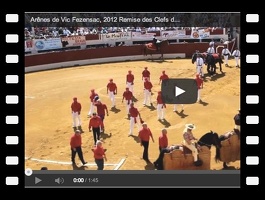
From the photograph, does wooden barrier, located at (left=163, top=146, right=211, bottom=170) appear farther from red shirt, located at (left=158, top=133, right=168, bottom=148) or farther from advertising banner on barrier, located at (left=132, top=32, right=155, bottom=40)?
advertising banner on barrier, located at (left=132, top=32, right=155, bottom=40)

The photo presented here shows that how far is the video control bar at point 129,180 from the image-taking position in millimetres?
10406

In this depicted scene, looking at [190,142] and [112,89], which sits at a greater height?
[112,89]

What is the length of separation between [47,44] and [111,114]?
43.5 ft

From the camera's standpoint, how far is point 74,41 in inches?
1253

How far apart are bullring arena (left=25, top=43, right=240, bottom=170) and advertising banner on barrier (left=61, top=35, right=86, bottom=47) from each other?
269 cm

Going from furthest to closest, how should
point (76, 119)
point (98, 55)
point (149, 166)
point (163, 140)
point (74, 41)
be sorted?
point (98, 55), point (74, 41), point (76, 119), point (149, 166), point (163, 140)

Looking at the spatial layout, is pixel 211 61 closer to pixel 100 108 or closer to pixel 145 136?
pixel 100 108

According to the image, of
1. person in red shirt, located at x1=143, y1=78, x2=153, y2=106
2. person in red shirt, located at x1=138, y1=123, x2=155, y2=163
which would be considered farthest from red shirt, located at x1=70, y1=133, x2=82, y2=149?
person in red shirt, located at x1=143, y1=78, x2=153, y2=106

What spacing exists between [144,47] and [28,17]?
2206 centimetres

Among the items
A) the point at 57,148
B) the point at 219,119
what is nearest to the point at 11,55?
the point at 57,148

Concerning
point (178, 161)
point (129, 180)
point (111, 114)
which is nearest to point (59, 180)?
point (129, 180)

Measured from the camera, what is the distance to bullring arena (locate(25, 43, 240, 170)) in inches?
594

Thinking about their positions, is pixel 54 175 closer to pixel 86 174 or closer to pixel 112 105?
pixel 86 174

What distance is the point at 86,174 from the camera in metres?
10.5
